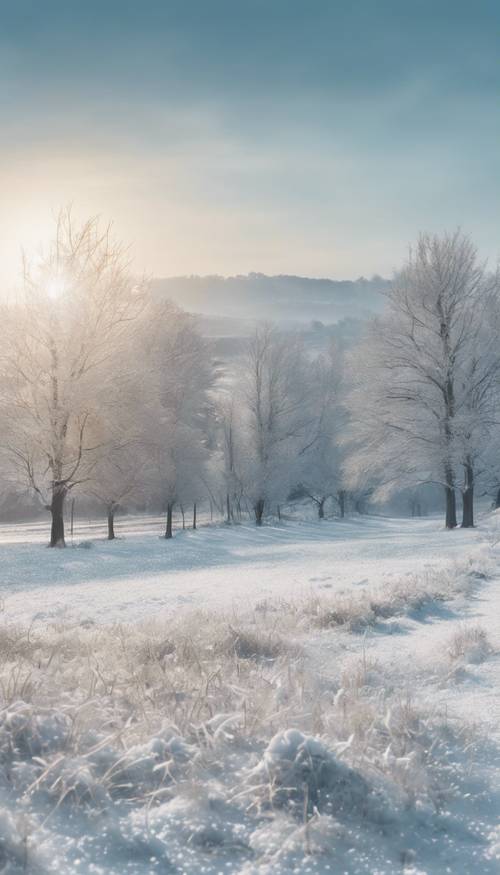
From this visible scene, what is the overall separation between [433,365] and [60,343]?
43.3 feet

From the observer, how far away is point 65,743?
270 centimetres

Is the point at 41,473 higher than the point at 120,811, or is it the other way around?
the point at 41,473

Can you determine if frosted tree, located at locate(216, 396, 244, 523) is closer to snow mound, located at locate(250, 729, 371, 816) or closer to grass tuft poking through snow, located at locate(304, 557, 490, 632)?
grass tuft poking through snow, located at locate(304, 557, 490, 632)

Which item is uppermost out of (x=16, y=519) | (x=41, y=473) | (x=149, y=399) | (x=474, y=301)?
(x=474, y=301)

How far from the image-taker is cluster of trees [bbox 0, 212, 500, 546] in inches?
751

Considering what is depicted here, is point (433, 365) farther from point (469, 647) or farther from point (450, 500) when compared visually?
point (469, 647)

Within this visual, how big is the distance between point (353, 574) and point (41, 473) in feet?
43.9

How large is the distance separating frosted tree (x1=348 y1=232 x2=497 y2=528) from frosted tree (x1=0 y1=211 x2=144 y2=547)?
10218mm

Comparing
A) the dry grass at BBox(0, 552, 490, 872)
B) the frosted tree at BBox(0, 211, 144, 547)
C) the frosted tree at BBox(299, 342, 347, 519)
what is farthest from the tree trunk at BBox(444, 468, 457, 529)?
the frosted tree at BBox(299, 342, 347, 519)

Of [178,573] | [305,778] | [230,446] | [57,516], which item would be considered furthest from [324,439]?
[305,778]

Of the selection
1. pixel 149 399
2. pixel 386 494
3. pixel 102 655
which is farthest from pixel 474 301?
pixel 102 655

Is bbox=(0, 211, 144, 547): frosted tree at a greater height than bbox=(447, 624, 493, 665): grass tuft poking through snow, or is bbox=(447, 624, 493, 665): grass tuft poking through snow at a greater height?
bbox=(0, 211, 144, 547): frosted tree

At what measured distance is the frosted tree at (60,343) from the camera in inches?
746

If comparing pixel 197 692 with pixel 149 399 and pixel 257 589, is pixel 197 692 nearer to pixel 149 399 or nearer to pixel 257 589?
pixel 257 589
